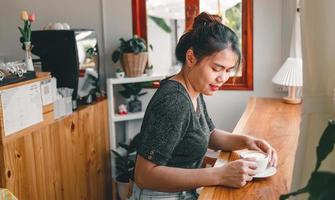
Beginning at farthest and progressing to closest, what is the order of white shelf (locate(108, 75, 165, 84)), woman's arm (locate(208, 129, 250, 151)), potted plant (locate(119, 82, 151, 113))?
potted plant (locate(119, 82, 151, 113)), white shelf (locate(108, 75, 165, 84)), woman's arm (locate(208, 129, 250, 151))

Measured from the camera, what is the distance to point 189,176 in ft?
4.36

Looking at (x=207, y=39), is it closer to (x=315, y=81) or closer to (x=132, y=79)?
(x=315, y=81)

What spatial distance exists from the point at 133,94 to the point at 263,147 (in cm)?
159

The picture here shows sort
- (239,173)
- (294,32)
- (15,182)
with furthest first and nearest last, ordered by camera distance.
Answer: (294,32) < (15,182) < (239,173)

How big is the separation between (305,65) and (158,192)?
0.74 metres

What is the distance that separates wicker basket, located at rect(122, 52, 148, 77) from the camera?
9.35 feet

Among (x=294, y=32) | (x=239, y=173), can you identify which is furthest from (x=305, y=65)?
(x=294, y=32)

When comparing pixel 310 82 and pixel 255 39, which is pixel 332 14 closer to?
pixel 310 82

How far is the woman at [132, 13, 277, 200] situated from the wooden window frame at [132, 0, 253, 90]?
4.57ft

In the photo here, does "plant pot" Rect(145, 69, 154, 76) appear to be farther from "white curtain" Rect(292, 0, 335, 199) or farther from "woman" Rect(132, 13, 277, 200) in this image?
"white curtain" Rect(292, 0, 335, 199)

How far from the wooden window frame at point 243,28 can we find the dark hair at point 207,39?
1.41m

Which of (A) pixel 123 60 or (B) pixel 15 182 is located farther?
(A) pixel 123 60

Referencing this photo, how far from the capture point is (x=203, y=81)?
1443 mm

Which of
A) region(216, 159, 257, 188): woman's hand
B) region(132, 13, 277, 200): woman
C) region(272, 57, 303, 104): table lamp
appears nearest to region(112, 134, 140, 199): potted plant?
region(272, 57, 303, 104): table lamp
